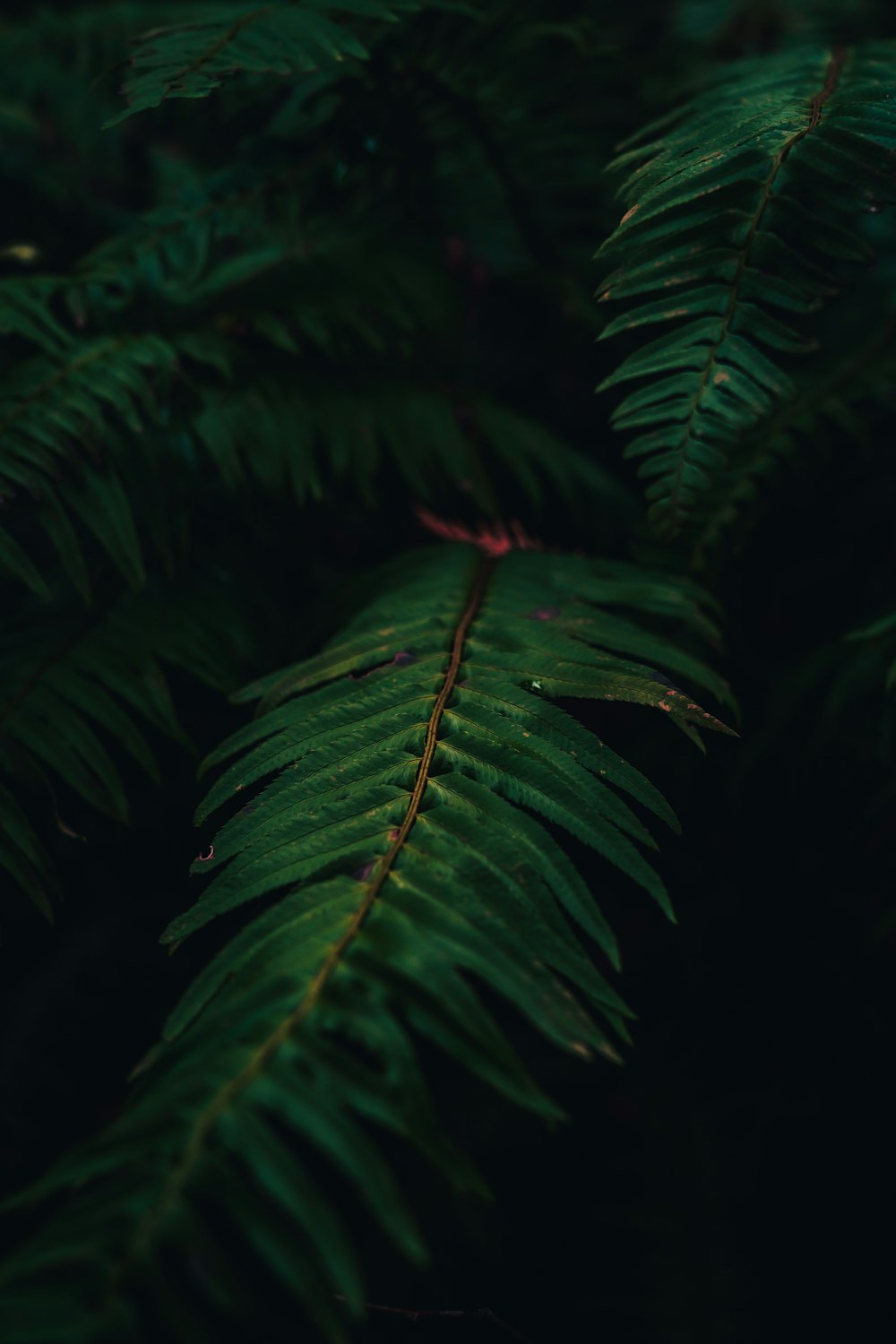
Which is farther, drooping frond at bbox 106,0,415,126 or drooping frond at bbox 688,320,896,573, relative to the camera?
drooping frond at bbox 688,320,896,573

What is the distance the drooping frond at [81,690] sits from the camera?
100 centimetres

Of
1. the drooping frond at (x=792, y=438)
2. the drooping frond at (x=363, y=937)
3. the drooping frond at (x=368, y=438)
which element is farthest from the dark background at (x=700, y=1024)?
the drooping frond at (x=363, y=937)

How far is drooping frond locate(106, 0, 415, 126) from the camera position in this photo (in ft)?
3.23

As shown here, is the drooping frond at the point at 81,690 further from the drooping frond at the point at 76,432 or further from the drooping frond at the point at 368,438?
the drooping frond at the point at 368,438

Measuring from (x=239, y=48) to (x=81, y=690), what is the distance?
801 millimetres

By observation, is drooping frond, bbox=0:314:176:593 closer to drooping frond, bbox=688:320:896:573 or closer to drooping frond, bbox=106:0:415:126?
drooping frond, bbox=106:0:415:126

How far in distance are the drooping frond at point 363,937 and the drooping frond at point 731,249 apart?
244mm

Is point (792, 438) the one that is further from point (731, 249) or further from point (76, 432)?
point (76, 432)

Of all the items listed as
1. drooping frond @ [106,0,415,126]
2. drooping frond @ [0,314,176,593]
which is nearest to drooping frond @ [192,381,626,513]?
drooping frond @ [0,314,176,593]

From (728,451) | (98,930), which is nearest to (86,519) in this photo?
(98,930)

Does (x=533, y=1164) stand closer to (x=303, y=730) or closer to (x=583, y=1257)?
(x=583, y=1257)

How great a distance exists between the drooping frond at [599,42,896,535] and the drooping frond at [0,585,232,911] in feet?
2.08

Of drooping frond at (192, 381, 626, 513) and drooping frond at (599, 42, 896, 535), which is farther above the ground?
drooping frond at (192, 381, 626, 513)

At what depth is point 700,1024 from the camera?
1388 millimetres
